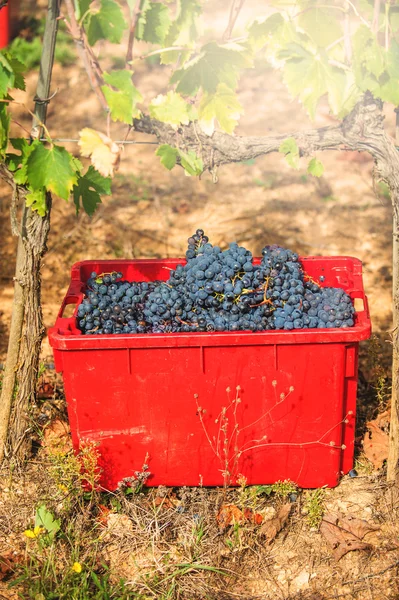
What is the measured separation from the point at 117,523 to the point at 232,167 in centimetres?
401

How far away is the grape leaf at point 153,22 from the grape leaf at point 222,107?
0.94 feet

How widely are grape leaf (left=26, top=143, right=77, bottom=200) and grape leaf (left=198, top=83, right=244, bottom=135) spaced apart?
22.7 inches

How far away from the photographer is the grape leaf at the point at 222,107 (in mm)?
→ 3023

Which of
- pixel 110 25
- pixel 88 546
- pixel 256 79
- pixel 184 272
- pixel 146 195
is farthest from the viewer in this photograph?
pixel 256 79

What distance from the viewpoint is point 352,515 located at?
10.5ft

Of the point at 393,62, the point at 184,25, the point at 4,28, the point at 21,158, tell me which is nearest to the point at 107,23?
the point at 184,25

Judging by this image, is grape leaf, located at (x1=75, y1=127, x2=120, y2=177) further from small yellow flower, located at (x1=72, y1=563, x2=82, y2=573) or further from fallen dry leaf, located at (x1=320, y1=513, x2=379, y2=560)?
fallen dry leaf, located at (x1=320, y1=513, x2=379, y2=560)

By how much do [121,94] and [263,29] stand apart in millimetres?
615

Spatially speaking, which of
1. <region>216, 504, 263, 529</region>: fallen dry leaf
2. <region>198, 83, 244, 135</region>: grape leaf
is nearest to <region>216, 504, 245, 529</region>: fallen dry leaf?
<region>216, 504, 263, 529</region>: fallen dry leaf

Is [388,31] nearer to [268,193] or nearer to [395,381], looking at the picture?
[395,381]

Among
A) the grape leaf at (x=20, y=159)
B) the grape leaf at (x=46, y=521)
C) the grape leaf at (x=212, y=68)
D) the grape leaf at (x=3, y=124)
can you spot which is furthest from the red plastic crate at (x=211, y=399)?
the grape leaf at (x=212, y=68)

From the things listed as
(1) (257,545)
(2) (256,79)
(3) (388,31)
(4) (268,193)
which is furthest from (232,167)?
(1) (257,545)

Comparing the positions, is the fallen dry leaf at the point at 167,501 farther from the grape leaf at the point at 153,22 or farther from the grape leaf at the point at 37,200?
the grape leaf at the point at 153,22

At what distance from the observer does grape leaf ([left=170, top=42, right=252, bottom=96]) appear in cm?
296
